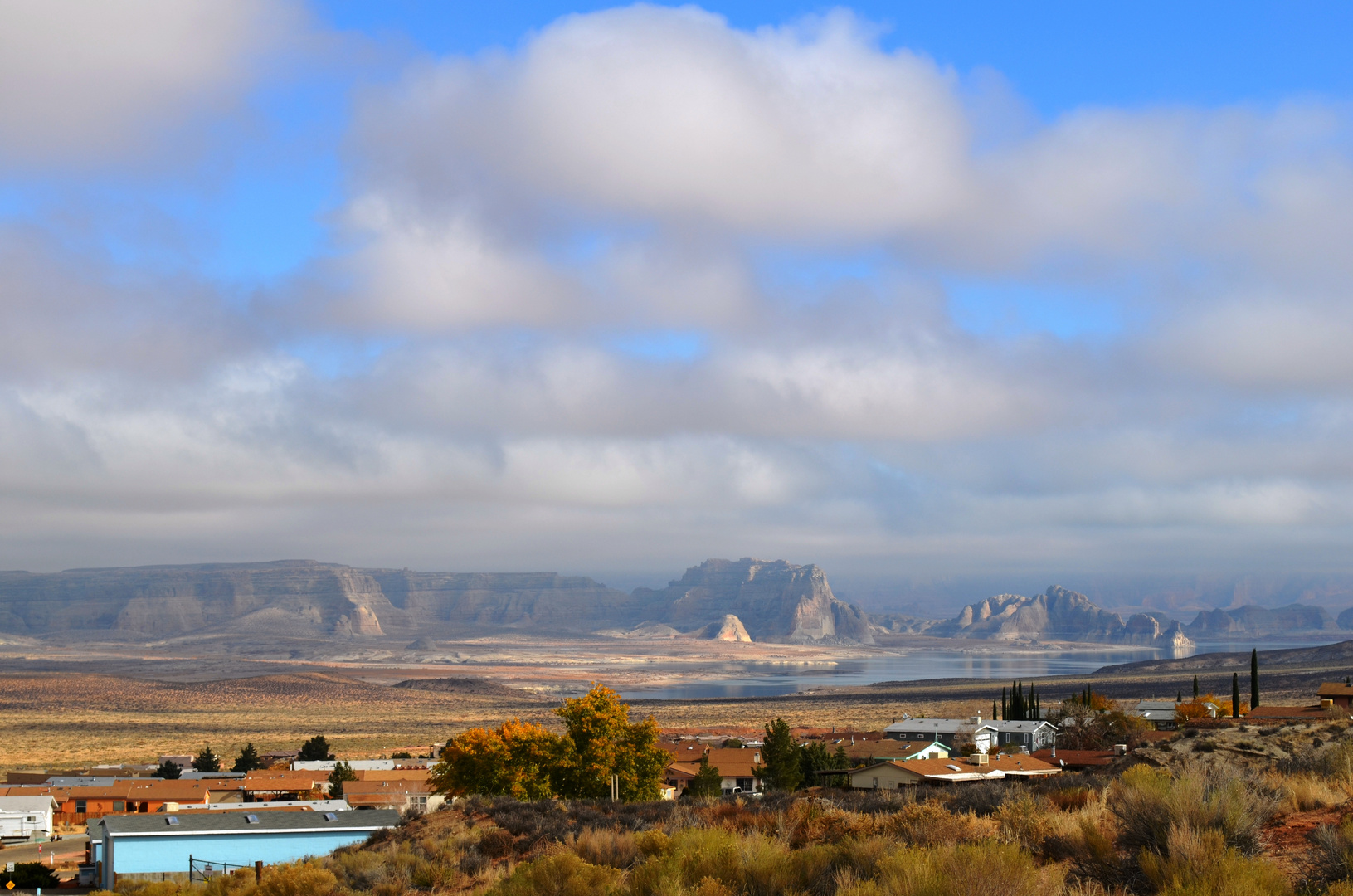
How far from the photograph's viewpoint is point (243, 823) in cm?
3884

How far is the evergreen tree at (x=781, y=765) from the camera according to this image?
53.6m

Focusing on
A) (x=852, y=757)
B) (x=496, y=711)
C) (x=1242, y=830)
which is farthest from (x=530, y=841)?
(x=496, y=711)

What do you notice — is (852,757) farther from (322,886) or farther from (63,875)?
(322,886)

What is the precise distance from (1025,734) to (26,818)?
59.5 metres

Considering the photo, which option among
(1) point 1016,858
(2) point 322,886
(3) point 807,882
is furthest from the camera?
(2) point 322,886

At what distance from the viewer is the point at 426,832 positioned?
77.8ft

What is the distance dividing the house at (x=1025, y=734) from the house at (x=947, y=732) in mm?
563

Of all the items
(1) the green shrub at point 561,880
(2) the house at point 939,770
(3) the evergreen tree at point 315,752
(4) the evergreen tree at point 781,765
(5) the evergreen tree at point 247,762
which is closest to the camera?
(1) the green shrub at point 561,880

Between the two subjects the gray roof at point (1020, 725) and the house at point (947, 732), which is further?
the gray roof at point (1020, 725)

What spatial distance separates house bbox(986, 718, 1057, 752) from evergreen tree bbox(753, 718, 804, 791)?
2251 centimetres

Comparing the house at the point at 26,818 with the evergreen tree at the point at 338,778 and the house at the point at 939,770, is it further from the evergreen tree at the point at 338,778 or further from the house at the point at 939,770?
the house at the point at 939,770

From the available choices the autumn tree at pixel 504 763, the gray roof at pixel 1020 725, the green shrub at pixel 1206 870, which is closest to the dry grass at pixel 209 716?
the autumn tree at pixel 504 763

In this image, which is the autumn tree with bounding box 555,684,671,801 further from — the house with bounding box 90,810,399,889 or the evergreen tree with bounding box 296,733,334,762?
the evergreen tree with bounding box 296,733,334,762

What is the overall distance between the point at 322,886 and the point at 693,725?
113 metres
